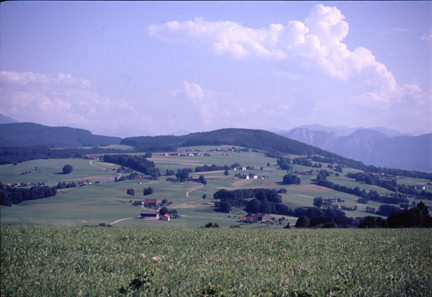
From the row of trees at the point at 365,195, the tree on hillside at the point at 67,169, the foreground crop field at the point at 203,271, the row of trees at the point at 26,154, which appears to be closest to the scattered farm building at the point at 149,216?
the row of trees at the point at 26,154

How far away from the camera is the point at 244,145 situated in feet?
457

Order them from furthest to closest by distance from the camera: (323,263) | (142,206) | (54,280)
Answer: (142,206)
(323,263)
(54,280)

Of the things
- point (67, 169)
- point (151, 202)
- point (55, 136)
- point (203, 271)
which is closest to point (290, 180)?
point (151, 202)

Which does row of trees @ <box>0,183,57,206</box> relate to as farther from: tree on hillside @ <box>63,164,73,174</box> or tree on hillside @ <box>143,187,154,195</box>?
tree on hillside @ <box>63,164,73,174</box>

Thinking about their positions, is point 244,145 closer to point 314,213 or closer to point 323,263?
point 314,213

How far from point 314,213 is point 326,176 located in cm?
4102

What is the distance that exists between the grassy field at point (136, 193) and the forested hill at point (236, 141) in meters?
34.4

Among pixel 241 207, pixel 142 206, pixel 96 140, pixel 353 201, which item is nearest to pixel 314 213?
pixel 241 207

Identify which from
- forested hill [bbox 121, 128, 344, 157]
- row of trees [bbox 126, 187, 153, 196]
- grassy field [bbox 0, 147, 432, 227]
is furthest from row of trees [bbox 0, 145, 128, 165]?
forested hill [bbox 121, 128, 344, 157]

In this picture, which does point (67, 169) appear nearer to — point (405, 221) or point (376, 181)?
point (405, 221)

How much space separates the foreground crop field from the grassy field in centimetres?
2143

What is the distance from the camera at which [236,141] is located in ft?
474

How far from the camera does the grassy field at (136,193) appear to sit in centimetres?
3975

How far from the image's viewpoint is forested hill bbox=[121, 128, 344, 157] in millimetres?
138750
